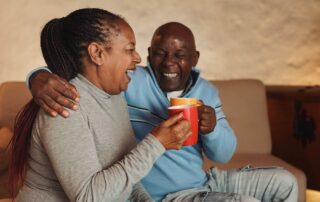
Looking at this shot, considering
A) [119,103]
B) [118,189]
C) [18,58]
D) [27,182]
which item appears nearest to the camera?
[118,189]

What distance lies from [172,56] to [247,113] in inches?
38.0

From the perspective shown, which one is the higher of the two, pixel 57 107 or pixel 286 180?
pixel 57 107

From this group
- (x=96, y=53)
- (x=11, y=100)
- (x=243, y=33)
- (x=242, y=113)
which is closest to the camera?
(x=96, y=53)

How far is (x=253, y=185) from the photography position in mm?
1434

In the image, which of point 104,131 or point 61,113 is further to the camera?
point 104,131

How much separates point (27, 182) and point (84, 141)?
24 centimetres

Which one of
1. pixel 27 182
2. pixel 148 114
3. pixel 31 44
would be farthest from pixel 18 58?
pixel 27 182

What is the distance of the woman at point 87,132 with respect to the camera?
3.28 ft

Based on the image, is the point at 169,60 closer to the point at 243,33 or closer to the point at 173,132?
the point at 173,132

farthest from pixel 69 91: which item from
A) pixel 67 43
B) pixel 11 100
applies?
pixel 11 100

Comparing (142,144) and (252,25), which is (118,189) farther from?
(252,25)

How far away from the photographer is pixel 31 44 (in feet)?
9.14

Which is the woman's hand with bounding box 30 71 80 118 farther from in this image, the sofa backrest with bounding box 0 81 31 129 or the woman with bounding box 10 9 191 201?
the sofa backrest with bounding box 0 81 31 129

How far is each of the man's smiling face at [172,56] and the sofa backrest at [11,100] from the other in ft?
3.10
